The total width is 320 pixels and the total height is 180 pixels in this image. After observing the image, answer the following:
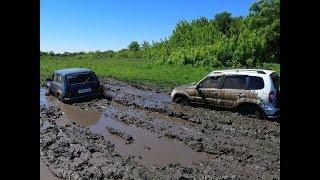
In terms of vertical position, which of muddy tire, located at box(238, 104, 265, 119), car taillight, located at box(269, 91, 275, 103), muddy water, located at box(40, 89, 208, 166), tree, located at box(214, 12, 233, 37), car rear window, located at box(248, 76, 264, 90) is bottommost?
muddy water, located at box(40, 89, 208, 166)

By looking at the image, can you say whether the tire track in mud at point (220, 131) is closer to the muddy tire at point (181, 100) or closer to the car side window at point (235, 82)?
the muddy tire at point (181, 100)

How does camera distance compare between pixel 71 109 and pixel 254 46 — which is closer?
pixel 71 109

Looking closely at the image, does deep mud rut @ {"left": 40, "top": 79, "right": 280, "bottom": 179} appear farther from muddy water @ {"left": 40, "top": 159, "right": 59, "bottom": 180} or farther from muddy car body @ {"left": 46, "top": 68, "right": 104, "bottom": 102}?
muddy car body @ {"left": 46, "top": 68, "right": 104, "bottom": 102}

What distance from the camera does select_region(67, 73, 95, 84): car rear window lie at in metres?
18.9

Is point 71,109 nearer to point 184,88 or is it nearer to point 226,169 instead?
point 184,88

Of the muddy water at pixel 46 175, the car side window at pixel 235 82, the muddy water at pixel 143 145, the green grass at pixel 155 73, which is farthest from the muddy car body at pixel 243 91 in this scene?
the green grass at pixel 155 73

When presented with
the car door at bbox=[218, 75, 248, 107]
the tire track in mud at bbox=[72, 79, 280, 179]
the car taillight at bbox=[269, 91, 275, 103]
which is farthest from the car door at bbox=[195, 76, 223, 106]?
the car taillight at bbox=[269, 91, 275, 103]

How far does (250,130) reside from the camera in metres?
12.0

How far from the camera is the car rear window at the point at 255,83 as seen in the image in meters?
13.3

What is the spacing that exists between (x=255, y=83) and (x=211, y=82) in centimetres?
198

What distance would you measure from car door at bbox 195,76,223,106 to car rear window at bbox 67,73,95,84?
601 centimetres

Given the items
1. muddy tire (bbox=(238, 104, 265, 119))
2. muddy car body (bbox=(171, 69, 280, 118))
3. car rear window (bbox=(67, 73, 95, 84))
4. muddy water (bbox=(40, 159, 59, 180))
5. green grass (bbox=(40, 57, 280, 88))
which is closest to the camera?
muddy water (bbox=(40, 159, 59, 180))

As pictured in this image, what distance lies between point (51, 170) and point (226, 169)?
396cm
